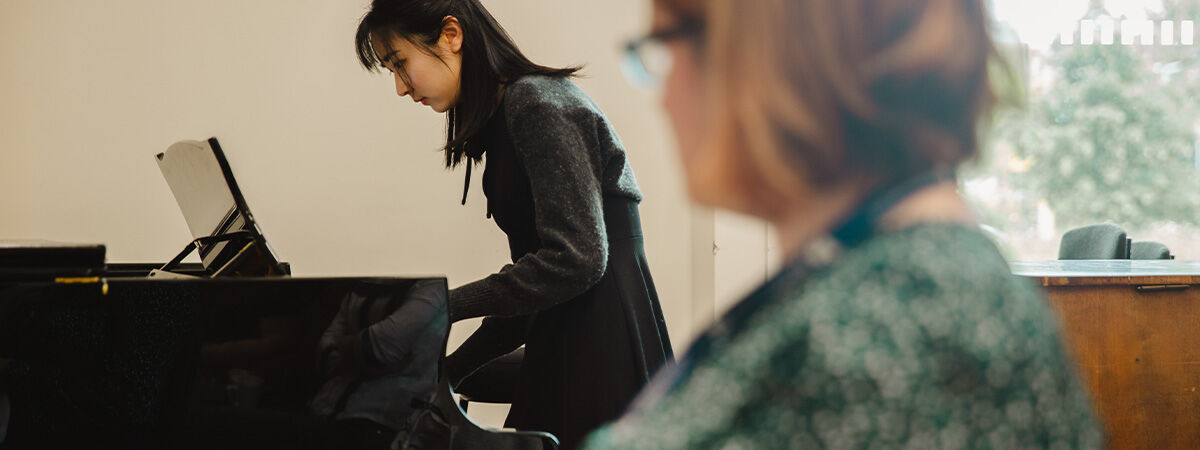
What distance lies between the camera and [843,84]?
1.39 feet

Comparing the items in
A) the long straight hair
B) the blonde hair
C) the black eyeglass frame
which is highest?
the long straight hair

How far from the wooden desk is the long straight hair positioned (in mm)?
1519

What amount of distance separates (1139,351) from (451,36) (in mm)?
1868

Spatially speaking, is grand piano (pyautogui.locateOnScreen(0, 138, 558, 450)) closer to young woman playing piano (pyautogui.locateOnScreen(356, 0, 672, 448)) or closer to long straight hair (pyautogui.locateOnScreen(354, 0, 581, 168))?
young woman playing piano (pyautogui.locateOnScreen(356, 0, 672, 448))

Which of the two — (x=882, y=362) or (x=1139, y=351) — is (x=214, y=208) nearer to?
(x=882, y=362)

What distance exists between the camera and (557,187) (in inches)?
47.7

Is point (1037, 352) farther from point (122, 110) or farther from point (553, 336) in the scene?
point (122, 110)

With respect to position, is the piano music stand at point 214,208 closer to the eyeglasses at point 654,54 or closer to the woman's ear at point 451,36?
the woman's ear at point 451,36

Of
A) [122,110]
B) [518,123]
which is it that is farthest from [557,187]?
[122,110]

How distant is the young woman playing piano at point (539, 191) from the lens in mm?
1238

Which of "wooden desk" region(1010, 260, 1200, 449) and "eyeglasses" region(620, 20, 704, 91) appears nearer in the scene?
"eyeglasses" region(620, 20, 704, 91)

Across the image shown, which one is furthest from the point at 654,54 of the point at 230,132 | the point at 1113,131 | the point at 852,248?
the point at 1113,131

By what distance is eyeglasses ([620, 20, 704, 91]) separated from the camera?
0.46 m

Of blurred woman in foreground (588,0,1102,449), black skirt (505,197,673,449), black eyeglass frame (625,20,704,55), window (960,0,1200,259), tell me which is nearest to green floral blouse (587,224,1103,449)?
blurred woman in foreground (588,0,1102,449)
